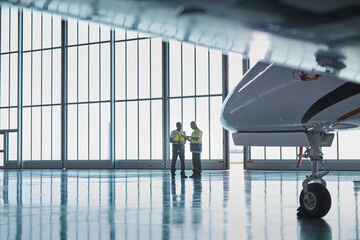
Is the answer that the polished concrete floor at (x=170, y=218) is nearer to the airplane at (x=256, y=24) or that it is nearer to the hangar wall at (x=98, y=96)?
the airplane at (x=256, y=24)

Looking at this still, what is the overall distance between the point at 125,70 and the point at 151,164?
611 centimetres

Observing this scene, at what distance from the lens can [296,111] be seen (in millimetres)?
6605

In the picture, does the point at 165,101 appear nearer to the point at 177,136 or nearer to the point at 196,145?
the point at 177,136

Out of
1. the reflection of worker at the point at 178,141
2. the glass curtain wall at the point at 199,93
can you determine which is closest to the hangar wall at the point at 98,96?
the glass curtain wall at the point at 199,93

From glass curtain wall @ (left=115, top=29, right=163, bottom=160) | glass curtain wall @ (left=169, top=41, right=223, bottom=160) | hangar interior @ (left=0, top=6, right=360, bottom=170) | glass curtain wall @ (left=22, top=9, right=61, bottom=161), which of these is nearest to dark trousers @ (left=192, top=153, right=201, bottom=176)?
hangar interior @ (left=0, top=6, right=360, bottom=170)

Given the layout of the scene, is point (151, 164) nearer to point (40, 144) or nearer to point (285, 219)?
point (40, 144)

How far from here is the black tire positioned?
697 cm

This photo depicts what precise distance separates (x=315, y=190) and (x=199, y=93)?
23.6 metres

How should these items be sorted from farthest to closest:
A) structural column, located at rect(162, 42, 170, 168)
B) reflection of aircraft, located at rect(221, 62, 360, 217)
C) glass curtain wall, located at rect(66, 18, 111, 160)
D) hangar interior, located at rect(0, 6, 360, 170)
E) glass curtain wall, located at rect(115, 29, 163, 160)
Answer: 1. glass curtain wall, located at rect(66, 18, 111, 160)
2. glass curtain wall, located at rect(115, 29, 163, 160)
3. structural column, located at rect(162, 42, 170, 168)
4. hangar interior, located at rect(0, 6, 360, 170)
5. reflection of aircraft, located at rect(221, 62, 360, 217)

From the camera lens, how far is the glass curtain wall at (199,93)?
30062 millimetres

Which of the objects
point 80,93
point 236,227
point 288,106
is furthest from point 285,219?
point 80,93

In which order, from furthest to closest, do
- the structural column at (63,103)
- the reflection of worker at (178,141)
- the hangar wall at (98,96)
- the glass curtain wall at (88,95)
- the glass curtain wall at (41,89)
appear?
the glass curtain wall at (41,89)
the structural column at (63,103)
the glass curtain wall at (88,95)
the hangar wall at (98,96)
the reflection of worker at (178,141)

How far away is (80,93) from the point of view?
34094 mm

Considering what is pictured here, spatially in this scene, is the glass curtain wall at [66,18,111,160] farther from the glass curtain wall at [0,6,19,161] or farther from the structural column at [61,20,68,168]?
the glass curtain wall at [0,6,19,161]
